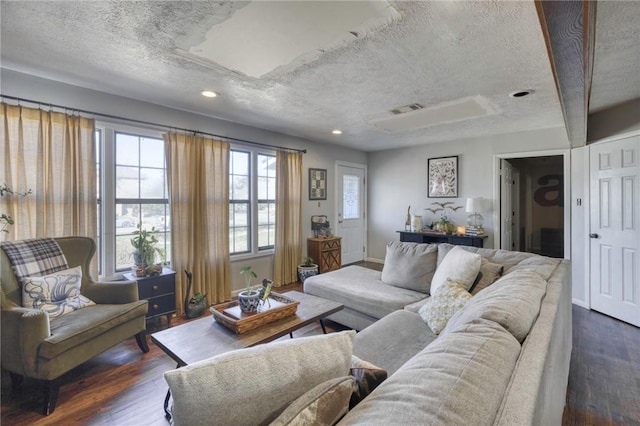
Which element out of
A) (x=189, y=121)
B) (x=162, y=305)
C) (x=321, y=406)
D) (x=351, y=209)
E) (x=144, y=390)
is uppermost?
(x=189, y=121)

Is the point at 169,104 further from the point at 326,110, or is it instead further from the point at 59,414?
the point at 59,414

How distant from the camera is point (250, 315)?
6.38ft

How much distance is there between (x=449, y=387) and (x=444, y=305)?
1.37m

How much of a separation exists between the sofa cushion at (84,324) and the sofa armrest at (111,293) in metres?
0.09

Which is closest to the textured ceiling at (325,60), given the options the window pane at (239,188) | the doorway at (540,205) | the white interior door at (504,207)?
the window pane at (239,188)

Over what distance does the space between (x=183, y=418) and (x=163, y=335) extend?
1339 mm

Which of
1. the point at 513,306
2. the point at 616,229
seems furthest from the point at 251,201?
the point at 616,229

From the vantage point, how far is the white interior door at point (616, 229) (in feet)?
9.96

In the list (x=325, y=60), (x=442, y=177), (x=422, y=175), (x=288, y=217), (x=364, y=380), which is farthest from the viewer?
(x=422, y=175)

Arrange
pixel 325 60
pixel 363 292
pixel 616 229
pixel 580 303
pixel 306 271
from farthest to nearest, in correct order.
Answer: pixel 306 271 < pixel 580 303 < pixel 616 229 < pixel 363 292 < pixel 325 60

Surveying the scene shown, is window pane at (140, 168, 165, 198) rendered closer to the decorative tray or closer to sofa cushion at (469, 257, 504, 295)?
the decorative tray

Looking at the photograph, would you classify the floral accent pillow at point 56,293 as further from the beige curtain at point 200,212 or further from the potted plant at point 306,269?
the potted plant at point 306,269

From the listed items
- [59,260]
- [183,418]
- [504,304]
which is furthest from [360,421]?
[59,260]

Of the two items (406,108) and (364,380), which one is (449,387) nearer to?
(364,380)
